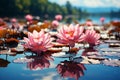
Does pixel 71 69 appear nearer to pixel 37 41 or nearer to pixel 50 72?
pixel 50 72

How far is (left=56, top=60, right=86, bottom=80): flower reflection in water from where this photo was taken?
1.78 metres

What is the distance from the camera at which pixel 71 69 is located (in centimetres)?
193

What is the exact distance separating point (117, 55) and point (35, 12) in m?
53.1

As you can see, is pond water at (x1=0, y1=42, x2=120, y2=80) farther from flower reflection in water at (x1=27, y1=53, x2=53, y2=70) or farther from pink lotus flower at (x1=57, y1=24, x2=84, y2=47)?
pink lotus flower at (x1=57, y1=24, x2=84, y2=47)

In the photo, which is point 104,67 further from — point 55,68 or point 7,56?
point 7,56

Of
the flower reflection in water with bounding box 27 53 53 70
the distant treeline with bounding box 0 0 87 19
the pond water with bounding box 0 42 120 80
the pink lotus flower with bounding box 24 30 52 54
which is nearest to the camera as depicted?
the pond water with bounding box 0 42 120 80

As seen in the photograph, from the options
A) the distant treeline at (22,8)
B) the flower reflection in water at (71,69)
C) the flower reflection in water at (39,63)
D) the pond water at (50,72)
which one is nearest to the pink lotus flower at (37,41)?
the flower reflection in water at (39,63)

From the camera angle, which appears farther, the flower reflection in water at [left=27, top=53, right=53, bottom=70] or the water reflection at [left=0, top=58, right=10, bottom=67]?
the water reflection at [left=0, top=58, right=10, bottom=67]

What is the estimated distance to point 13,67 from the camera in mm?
2070

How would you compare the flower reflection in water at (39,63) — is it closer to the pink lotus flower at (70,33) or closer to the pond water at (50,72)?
the pond water at (50,72)

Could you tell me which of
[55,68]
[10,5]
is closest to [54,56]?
[55,68]

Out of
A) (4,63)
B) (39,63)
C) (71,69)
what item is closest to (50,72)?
(71,69)

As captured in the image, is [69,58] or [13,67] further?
[69,58]

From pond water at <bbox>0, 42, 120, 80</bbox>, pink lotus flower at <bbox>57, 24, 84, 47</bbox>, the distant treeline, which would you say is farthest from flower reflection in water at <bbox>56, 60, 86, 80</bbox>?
the distant treeline
